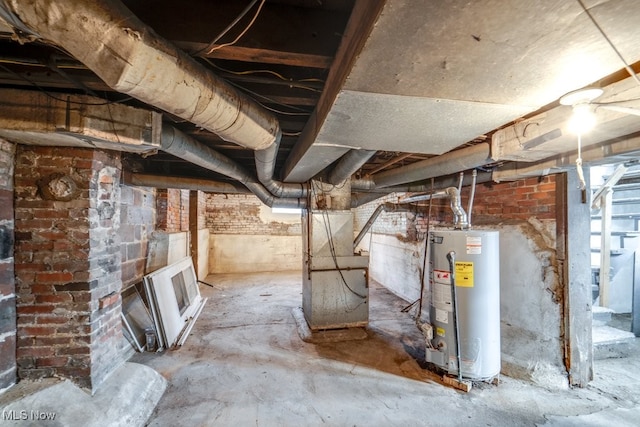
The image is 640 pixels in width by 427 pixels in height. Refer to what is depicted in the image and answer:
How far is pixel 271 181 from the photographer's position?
3088 mm

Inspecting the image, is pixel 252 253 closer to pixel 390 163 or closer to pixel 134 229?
pixel 134 229

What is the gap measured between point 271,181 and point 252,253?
15.0 feet

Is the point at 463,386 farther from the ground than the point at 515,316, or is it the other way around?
the point at 515,316

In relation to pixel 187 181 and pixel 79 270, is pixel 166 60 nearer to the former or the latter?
pixel 79 270

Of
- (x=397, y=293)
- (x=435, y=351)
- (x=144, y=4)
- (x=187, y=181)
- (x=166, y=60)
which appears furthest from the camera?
(x=397, y=293)

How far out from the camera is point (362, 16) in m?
0.83

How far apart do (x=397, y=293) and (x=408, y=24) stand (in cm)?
496

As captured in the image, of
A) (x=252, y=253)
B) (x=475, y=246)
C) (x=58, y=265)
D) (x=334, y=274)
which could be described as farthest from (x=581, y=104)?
(x=252, y=253)

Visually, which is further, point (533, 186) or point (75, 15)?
point (533, 186)

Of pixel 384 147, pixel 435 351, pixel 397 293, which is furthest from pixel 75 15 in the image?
pixel 397 293


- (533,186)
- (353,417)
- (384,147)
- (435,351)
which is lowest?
(353,417)

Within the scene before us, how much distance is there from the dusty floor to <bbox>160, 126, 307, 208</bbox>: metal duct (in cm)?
177

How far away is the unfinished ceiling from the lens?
0.74 metres

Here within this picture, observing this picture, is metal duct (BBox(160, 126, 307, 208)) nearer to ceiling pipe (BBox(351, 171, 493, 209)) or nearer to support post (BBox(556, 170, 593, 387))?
ceiling pipe (BBox(351, 171, 493, 209))
